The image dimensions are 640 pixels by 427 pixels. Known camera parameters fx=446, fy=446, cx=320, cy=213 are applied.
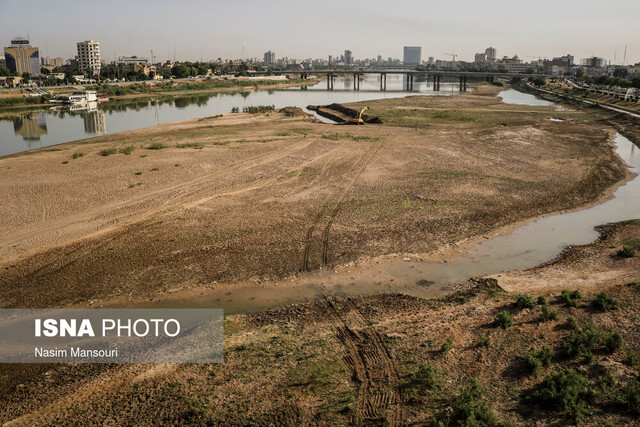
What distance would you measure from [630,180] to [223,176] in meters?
22.9

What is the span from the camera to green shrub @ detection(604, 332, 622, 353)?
888 cm

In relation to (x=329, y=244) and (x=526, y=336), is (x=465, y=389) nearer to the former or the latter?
(x=526, y=336)

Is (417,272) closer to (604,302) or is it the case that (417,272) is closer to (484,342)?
(484,342)

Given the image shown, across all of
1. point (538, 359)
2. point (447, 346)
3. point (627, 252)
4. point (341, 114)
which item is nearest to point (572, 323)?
point (538, 359)

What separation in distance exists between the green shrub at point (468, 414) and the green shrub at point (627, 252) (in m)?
9.78

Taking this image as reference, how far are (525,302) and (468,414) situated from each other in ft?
15.6

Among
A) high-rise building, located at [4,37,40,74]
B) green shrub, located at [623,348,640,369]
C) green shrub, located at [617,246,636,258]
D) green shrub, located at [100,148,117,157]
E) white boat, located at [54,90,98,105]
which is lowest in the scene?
green shrub, located at [623,348,640,369]

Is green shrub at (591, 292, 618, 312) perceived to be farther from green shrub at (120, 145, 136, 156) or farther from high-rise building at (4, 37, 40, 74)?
high-rise building at (4, 37, 40, 74)

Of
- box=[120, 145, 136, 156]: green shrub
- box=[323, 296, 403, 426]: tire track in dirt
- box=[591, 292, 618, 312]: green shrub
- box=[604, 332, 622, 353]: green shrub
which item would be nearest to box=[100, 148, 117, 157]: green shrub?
box=[120, 145, 136, 156]: green shrub

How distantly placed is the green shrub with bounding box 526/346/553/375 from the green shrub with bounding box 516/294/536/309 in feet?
6.24

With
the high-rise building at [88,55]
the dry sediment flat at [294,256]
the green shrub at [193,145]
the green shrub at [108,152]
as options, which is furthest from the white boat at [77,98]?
the high-rise building at [88,55]

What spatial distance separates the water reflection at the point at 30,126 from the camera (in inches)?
1596

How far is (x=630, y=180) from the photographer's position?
25.6m

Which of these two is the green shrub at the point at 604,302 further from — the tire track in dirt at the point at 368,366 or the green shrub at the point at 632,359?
the tire track in dirt at the point at 368,366
